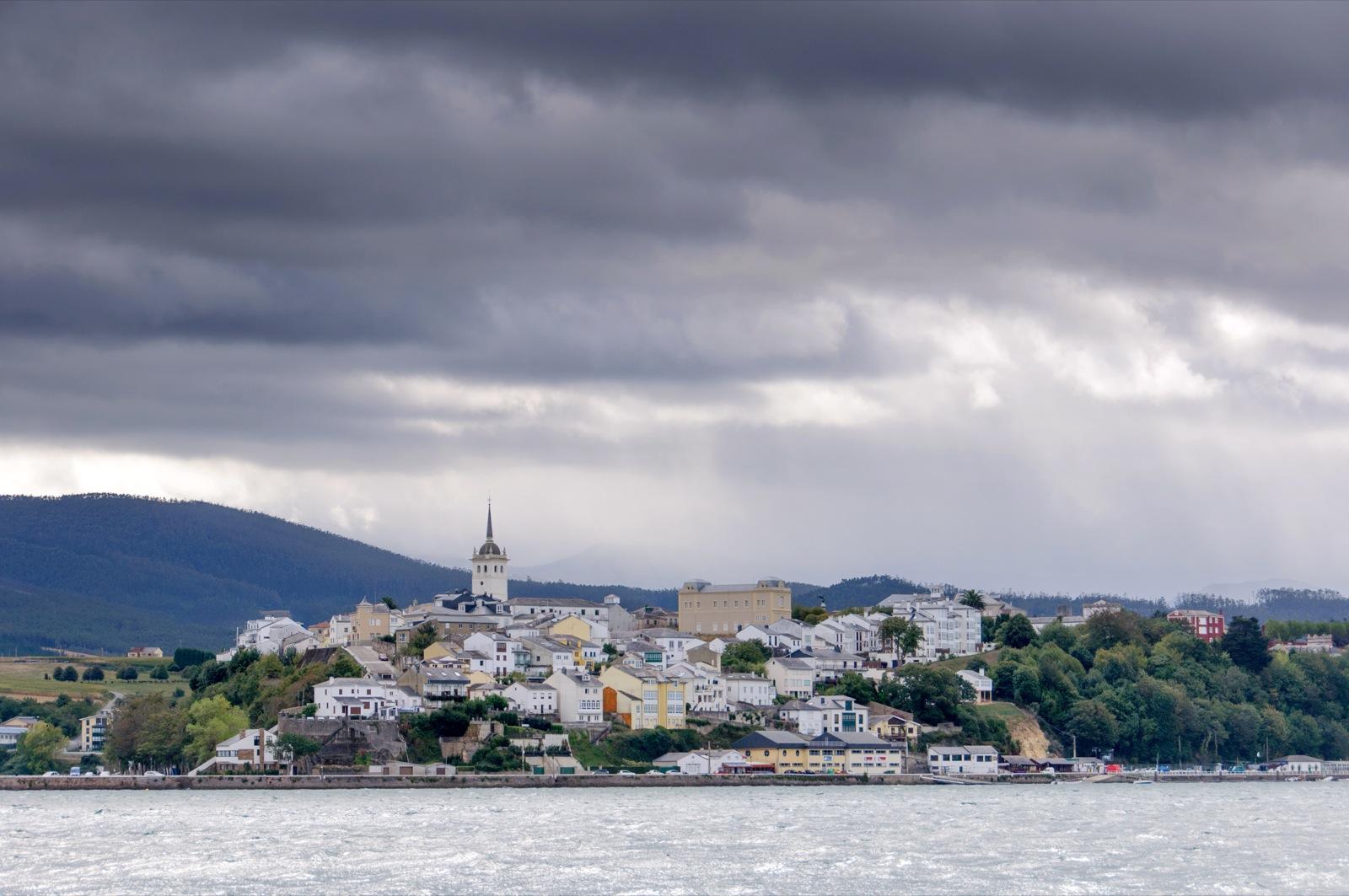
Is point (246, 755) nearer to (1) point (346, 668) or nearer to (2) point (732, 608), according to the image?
(1) point (346, 668)

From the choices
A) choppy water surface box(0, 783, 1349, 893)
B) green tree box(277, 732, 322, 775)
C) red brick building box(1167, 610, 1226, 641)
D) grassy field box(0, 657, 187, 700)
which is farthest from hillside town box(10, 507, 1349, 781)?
red brick building box(1167, 610, 1226, 641)

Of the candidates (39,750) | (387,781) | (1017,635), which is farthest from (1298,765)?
(39,750)

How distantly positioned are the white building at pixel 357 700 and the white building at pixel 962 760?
30.1 m

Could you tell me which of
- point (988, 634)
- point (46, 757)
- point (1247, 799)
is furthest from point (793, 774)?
point (988, 634)

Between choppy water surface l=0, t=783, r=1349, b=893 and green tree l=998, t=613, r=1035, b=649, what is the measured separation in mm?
56972

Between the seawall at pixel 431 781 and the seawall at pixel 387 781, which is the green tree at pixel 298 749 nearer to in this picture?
the seawall at pixel 387 781

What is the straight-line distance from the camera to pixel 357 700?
10950 cm

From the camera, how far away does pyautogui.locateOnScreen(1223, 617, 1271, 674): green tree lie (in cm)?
15512

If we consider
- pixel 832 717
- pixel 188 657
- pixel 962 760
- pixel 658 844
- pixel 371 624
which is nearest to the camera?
pixel 658 844

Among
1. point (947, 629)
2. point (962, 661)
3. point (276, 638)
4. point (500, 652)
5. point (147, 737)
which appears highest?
point (947, 629)

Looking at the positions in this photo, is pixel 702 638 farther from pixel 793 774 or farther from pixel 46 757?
pixel 46 757

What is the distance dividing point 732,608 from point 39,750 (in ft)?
193

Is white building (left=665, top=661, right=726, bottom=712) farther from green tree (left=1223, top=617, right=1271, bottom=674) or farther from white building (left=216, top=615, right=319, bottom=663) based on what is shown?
green tree (left=1223, top=617, right=1271, bottom=674)

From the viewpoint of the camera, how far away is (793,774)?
111 m
